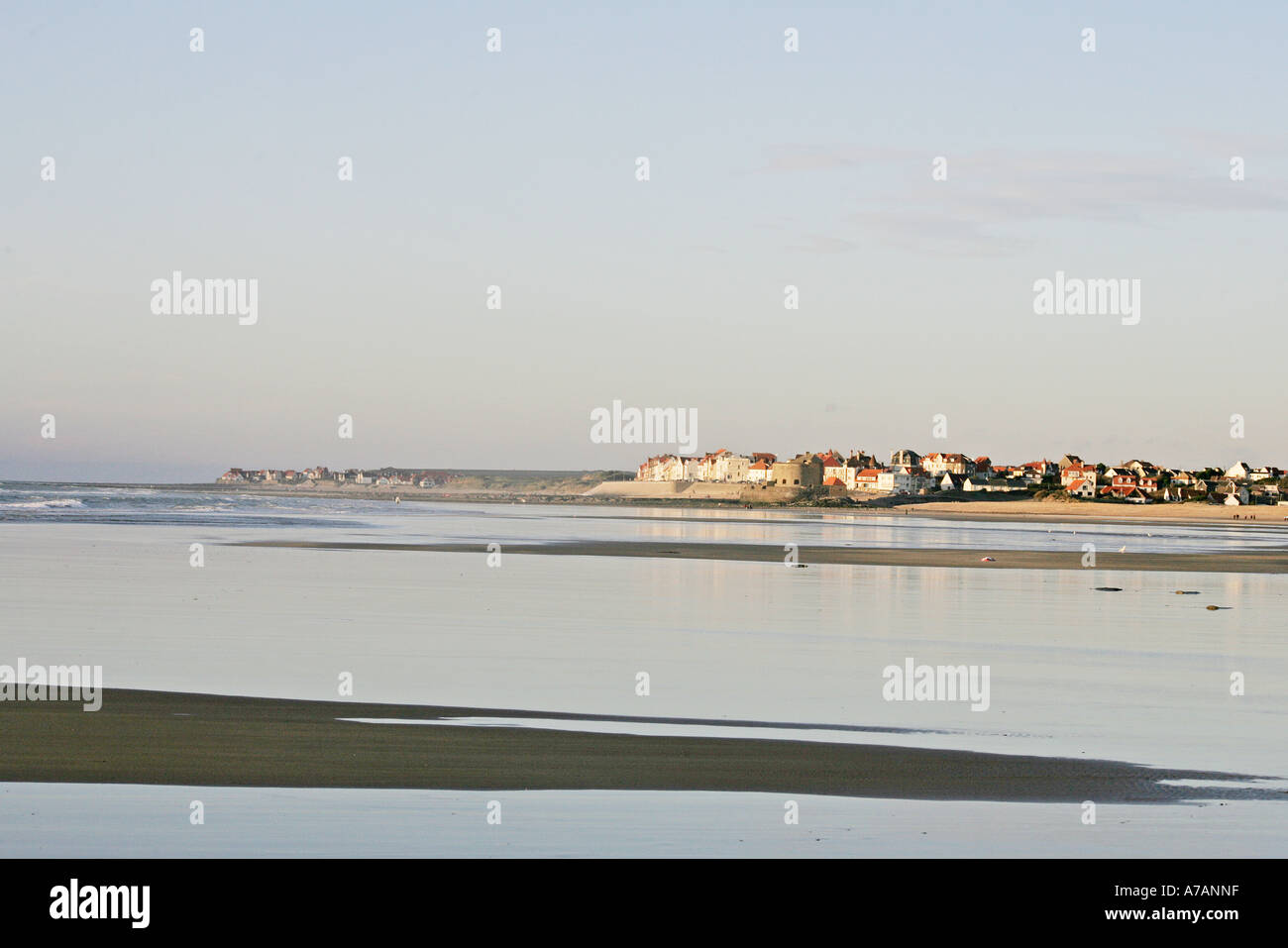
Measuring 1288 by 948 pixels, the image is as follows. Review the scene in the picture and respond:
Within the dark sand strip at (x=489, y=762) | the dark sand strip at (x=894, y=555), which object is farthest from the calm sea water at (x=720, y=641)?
the dark sand strip at (x=894, y=555)

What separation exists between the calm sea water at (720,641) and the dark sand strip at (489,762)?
593 millimetres

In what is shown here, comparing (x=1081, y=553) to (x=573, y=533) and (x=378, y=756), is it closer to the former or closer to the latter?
(x=573, y=533)

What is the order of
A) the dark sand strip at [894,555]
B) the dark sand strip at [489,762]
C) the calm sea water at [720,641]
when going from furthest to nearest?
the dark sand strip at [894,555]
the calm sea water at [720,641]
the dark sand strip at [489,762]

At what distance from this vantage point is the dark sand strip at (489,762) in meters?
10.4

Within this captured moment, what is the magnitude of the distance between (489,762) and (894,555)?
3467 cm

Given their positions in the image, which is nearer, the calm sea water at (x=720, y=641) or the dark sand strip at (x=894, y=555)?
the calm sea water at (x=720, y=641)

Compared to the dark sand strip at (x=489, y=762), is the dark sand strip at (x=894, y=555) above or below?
below

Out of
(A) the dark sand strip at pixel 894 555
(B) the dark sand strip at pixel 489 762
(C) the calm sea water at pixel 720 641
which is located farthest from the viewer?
(A) the dark sand strip at pixel 894 555

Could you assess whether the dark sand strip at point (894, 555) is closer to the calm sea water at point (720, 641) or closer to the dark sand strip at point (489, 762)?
A: the calm sea water at point (720, 641)

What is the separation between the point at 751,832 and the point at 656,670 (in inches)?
299

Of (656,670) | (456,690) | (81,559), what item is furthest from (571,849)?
(81,559)

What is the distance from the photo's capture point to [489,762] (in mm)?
11102

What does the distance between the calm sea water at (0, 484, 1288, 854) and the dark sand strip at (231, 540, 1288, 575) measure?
3.66 metres

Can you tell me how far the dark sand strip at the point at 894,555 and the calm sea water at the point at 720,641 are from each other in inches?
144
